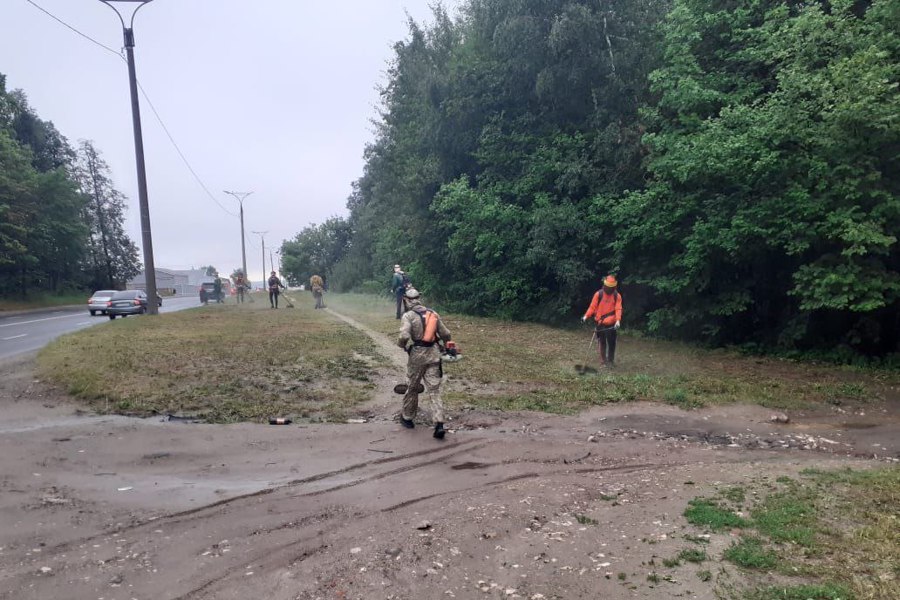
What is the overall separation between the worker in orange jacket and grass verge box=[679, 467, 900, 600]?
6686 millimetres

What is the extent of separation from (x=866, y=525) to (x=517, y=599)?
9.50 feet

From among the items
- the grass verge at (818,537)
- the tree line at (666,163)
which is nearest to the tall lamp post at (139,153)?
the tree line at (666,163)

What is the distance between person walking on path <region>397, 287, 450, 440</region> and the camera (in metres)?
7.90

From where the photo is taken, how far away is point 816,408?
31.3 feet

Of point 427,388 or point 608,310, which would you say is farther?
point 608,310

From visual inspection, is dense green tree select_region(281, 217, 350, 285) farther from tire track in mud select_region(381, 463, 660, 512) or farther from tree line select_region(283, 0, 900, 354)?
tire track in mud select_region(381, 463, 660, 512)

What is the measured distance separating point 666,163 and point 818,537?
1123cm

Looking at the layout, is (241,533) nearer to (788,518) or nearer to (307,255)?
(788,518)

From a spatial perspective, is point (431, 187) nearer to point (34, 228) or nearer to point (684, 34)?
point (684, 34)

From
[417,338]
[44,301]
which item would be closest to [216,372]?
[417,338]

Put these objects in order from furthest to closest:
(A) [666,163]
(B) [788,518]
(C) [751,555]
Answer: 1. (A) [666,163]
2. (B) [788,518]
3. (C) [751,555]

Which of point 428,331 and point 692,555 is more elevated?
point 428,331

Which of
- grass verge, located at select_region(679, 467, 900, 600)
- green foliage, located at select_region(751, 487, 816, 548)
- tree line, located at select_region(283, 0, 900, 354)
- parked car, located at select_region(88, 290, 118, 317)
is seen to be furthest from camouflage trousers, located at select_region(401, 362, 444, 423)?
parked car, located at select_region(88, 290, 118, 317)

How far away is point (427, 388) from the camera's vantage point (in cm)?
796
